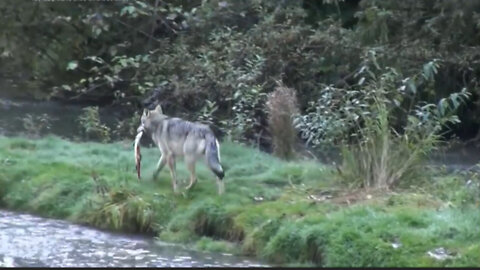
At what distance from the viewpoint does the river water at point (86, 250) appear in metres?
11.2

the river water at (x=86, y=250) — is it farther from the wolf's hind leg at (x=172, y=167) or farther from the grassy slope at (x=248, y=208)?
the wolf's hind leg at (x=172, y=167)

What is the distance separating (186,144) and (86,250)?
7.92 feet

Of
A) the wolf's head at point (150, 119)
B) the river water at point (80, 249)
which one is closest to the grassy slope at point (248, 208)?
the river water at point (80, 249)

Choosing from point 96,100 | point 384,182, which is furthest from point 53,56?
point 384,182

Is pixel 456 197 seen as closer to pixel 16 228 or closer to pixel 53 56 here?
pixel 16 228

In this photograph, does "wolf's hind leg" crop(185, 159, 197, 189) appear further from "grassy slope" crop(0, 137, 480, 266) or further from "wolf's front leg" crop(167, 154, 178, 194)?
"wolf's front leg" crop(167, 154, 178, 194)

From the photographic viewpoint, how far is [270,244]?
37.1ft

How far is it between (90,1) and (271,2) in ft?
12.4

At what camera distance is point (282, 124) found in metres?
16.5

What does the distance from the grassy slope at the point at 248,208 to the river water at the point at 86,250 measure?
0.88 feet

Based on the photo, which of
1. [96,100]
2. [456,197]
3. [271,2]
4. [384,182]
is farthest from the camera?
[96,100]

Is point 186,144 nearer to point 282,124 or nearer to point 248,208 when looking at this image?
point 248,208

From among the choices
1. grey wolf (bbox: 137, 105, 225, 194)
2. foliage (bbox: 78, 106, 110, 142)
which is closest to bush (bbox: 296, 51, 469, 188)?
grey wolf (bbox: 137, 105, 225, 194)

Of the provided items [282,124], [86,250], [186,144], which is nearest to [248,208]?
[186,144]
